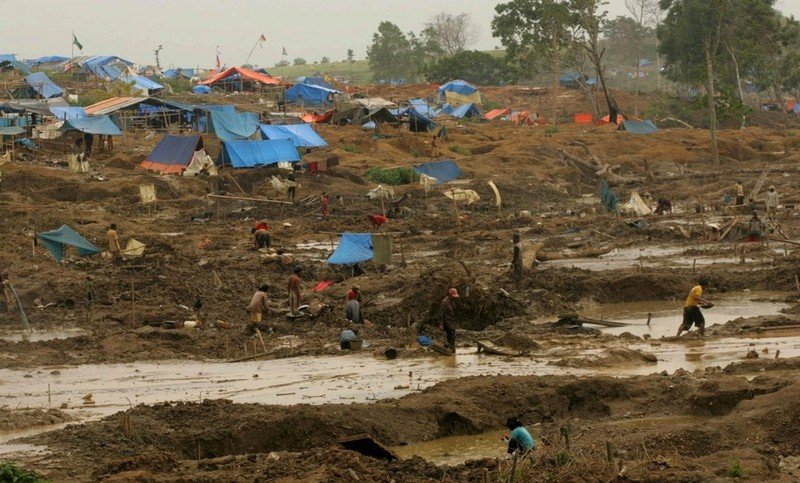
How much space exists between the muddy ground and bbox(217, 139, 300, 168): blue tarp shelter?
0.50 meters

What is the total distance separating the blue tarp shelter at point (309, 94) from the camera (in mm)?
62469

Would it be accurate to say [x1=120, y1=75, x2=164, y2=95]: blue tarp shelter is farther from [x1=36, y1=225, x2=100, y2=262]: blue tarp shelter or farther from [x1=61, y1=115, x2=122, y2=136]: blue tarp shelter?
[x1=36, y1=225, x2=100, y2=262]: blue tarp shelter

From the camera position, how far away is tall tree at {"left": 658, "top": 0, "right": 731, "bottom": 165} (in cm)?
6138

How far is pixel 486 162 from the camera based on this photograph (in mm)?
45781

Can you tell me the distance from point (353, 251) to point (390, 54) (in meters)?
76.0

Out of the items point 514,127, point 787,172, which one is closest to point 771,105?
point 514,127

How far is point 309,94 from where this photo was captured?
62.5 metres

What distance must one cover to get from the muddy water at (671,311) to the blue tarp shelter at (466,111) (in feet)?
144

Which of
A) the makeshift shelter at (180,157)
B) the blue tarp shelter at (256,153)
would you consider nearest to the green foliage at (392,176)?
the blue tarp shelter at (256,153)

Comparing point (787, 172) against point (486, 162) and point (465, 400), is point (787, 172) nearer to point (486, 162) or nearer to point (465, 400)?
point (486, 162)

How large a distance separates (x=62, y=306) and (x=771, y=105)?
56.4 m

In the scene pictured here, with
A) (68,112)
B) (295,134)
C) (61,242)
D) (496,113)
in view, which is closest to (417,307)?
(61,242)

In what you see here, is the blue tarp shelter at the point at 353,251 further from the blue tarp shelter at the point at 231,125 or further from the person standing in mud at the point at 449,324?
the blue tarp shelter at the point at 231,125

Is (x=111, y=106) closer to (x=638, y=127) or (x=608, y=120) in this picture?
(x=638, y=127)
